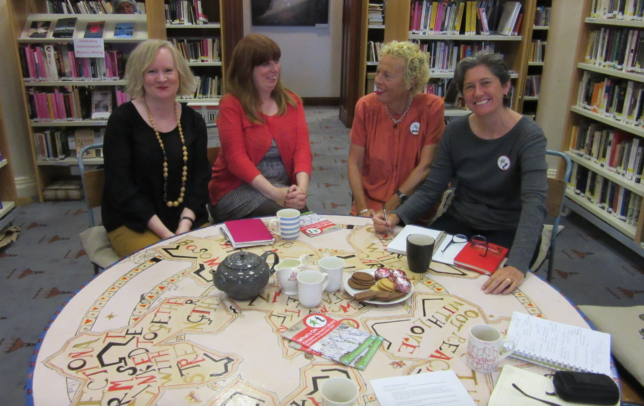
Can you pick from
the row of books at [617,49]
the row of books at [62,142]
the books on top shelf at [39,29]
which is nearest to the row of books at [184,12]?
the books on top shelf at [39,29]

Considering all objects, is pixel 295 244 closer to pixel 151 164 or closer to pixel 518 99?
pixel 151 164

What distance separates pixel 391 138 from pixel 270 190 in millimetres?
627

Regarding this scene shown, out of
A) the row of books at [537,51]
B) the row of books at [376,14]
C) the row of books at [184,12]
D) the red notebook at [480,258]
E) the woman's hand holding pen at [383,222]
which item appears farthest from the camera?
the row of books at [376,14]

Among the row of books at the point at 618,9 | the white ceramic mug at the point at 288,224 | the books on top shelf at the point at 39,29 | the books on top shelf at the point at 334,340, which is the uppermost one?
the row of books at the point at 618,9

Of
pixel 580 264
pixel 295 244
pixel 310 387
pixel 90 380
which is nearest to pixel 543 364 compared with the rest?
pixel 310 387

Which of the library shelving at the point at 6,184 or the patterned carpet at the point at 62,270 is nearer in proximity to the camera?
the patterned carpet at the point at 62,270

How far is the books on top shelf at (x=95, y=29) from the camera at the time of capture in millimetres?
3854

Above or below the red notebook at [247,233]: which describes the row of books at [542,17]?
above

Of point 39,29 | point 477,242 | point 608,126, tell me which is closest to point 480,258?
point 477,242

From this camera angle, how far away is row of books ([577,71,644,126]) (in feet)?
10.4

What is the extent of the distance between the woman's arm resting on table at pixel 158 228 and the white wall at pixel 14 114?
234 centimetres

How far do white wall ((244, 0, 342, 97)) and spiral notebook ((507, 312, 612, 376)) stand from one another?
661 centimetres

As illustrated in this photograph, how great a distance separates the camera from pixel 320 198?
4164 mm

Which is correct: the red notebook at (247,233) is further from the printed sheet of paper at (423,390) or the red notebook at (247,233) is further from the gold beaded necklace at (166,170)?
the printed sheet of paper at (423,390)
